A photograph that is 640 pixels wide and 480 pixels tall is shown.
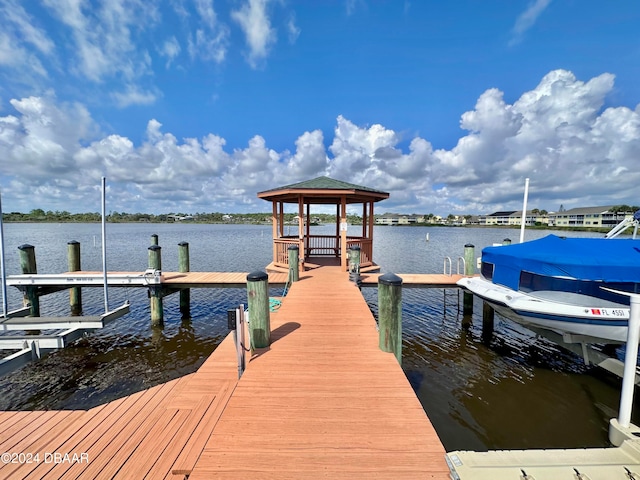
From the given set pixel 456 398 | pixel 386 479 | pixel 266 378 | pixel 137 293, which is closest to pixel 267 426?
pixel 266 378

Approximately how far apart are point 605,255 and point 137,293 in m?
17.6

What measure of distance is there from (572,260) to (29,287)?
1534cm

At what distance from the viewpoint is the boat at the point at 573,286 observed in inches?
215

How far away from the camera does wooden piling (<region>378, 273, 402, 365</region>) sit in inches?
174

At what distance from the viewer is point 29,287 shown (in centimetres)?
947

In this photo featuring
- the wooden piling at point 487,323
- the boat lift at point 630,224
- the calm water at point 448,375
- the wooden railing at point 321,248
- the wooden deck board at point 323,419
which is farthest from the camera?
the wooden railing at point 321,248

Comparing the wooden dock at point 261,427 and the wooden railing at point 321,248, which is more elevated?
the wooden railing at point 321,248

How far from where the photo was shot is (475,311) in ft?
40.5

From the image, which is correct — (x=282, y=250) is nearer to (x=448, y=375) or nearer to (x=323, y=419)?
(x=448, y=375)

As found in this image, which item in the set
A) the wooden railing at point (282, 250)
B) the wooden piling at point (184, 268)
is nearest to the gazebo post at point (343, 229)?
the wooden railing at point (282, 250)

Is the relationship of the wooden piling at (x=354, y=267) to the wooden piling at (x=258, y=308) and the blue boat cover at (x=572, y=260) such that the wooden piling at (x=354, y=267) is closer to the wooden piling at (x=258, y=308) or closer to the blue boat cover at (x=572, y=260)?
the blue boat cover at (x=572, y=260)

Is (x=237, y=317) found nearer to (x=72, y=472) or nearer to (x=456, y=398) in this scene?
(x=72, y=472)

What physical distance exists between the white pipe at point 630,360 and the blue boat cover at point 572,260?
2674 millimetres

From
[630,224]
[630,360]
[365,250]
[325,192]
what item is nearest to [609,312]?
[630,360]
